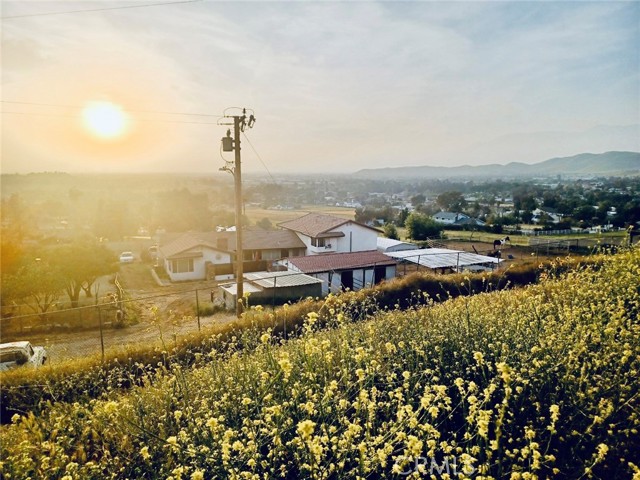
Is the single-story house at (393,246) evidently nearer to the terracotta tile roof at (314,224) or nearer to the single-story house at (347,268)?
the terracotta tile roof at (314,224)

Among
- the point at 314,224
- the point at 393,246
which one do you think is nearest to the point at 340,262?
the point at 393,246

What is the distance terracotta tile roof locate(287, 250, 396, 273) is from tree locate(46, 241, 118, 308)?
912 centimetres

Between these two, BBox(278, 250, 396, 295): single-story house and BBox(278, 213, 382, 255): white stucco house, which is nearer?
BBox(278, 250, 396, 295): single-story house

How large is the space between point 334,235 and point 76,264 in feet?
48.5

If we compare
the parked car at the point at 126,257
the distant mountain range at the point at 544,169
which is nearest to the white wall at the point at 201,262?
the parked car at the point at 126,257

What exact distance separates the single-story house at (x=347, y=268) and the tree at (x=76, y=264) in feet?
29.6

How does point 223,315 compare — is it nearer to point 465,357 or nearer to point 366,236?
point 465,357

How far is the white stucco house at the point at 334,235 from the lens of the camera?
27.3 m

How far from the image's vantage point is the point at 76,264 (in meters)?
18.7

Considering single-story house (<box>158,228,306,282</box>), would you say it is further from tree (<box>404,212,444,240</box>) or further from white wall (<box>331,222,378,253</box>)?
tree (<box>404,212,444,240</box>)

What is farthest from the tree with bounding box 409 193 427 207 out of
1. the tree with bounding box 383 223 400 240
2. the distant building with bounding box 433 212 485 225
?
the tree with bounding box 383 223 400 240

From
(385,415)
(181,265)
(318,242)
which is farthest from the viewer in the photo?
(318,242)

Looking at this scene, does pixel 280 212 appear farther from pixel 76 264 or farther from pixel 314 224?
pixel 76 264

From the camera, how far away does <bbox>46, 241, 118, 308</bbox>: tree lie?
18281 millimetres
